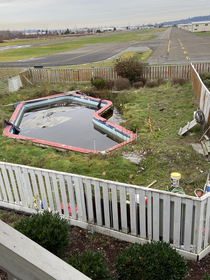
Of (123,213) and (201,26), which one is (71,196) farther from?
(201,26)

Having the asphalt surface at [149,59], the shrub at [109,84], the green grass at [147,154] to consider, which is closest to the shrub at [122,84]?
the shrub at [109,84]

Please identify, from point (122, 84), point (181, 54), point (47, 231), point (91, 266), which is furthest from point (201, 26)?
point (91, 266)

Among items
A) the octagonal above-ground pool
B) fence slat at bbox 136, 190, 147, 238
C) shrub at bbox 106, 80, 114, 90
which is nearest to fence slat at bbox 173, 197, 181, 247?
fence slat at bbox 136, 190, 147, 238

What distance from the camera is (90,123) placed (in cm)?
1226

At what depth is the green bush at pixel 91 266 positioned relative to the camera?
252cm

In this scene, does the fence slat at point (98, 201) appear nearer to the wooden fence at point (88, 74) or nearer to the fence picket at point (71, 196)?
the fence picket at point (71, 196)

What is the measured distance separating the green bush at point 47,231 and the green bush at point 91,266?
21.7 inches

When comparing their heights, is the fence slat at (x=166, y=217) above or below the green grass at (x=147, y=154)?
above

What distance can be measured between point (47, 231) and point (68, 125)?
9013mm

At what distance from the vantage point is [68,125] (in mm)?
12000

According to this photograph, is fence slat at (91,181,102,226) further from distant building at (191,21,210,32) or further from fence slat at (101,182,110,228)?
distant building at (191,21,210,32)

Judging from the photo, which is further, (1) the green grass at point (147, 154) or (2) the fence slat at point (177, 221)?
(1) the green grass at point (147, 154)

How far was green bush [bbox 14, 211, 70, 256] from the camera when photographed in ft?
10.4

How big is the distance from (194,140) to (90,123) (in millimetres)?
5364
